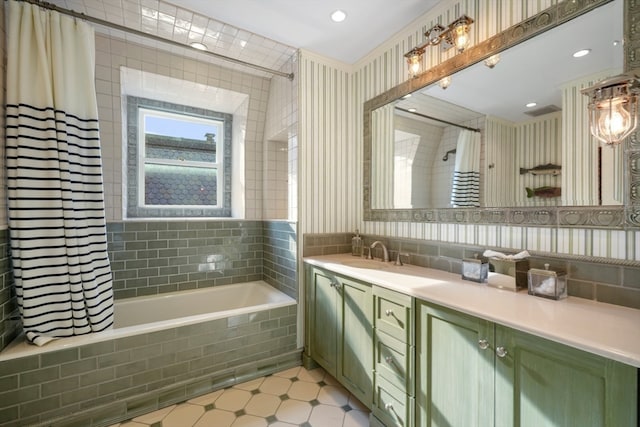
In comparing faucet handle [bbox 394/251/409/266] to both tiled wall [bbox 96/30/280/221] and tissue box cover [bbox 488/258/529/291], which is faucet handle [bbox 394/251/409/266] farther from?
tiled wall [bbox 96/30/280/221]

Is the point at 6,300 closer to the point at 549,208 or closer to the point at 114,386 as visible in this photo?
the point at 114,386

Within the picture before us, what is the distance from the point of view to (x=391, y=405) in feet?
4.79

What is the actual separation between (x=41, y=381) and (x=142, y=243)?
3.91 ft

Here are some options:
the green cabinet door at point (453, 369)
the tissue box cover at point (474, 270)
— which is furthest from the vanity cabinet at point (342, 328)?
the tissue box cover at point (474, 270)

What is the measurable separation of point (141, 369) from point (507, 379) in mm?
1987

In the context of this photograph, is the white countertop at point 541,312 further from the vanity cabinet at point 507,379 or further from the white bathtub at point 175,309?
the white bathtub at point 175,309

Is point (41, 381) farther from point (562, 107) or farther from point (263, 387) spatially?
point (562, 107)

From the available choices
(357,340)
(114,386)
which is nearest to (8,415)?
(114,386)

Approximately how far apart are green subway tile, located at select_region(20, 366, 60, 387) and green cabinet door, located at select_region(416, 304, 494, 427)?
195 cm

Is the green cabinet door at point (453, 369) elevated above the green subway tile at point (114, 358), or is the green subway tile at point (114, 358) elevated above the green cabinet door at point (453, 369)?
the green cabinet door at point (453, 369)

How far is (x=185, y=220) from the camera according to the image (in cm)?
266

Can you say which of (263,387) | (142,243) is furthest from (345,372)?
(142,243)

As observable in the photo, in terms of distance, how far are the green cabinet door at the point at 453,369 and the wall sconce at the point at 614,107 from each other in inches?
36.5

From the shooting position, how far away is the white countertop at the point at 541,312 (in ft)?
2.63
